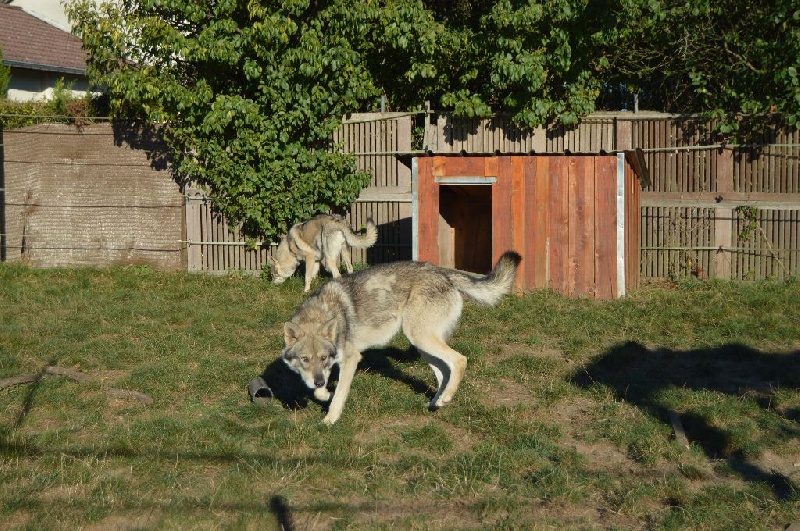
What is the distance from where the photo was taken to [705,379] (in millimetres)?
8734

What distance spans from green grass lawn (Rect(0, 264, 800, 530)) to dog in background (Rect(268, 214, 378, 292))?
3.11 m

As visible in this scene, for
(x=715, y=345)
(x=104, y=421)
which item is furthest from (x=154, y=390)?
(x=715, y=345)

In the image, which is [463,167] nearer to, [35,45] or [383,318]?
[383,318]

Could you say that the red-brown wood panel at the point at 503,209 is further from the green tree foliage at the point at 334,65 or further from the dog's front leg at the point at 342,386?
the dog's front leg at the point at 342,386

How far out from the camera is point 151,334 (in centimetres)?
1069

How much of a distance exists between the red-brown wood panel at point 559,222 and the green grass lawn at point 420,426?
1.24 meters

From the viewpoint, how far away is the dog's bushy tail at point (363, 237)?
48.1 feet

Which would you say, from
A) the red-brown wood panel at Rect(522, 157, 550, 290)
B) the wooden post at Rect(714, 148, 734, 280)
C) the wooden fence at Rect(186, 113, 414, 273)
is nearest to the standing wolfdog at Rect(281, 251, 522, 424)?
the red-brown wood panel at Rect(522, 157, 550, 290)

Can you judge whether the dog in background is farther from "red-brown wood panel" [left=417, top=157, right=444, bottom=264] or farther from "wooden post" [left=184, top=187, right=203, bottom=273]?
"wooden post" [left=184, top=187, right=203, bottom=273]

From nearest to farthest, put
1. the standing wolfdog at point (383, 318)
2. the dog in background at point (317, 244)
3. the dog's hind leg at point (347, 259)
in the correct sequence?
the standing wolfdog at point (383, 318) → the dog in background at point (317, 244) → the dog's hind leg at point (347, 259)

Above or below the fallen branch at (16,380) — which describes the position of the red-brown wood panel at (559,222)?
above

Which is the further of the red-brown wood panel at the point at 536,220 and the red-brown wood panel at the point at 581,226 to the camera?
the red-brown wood panel at the point at 536,220

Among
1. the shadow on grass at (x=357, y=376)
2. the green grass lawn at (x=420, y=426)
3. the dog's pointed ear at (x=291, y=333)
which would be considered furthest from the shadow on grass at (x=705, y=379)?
the dog's pointed ear at (x=291, y=333)

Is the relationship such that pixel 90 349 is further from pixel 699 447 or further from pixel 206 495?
pixel 699 447
